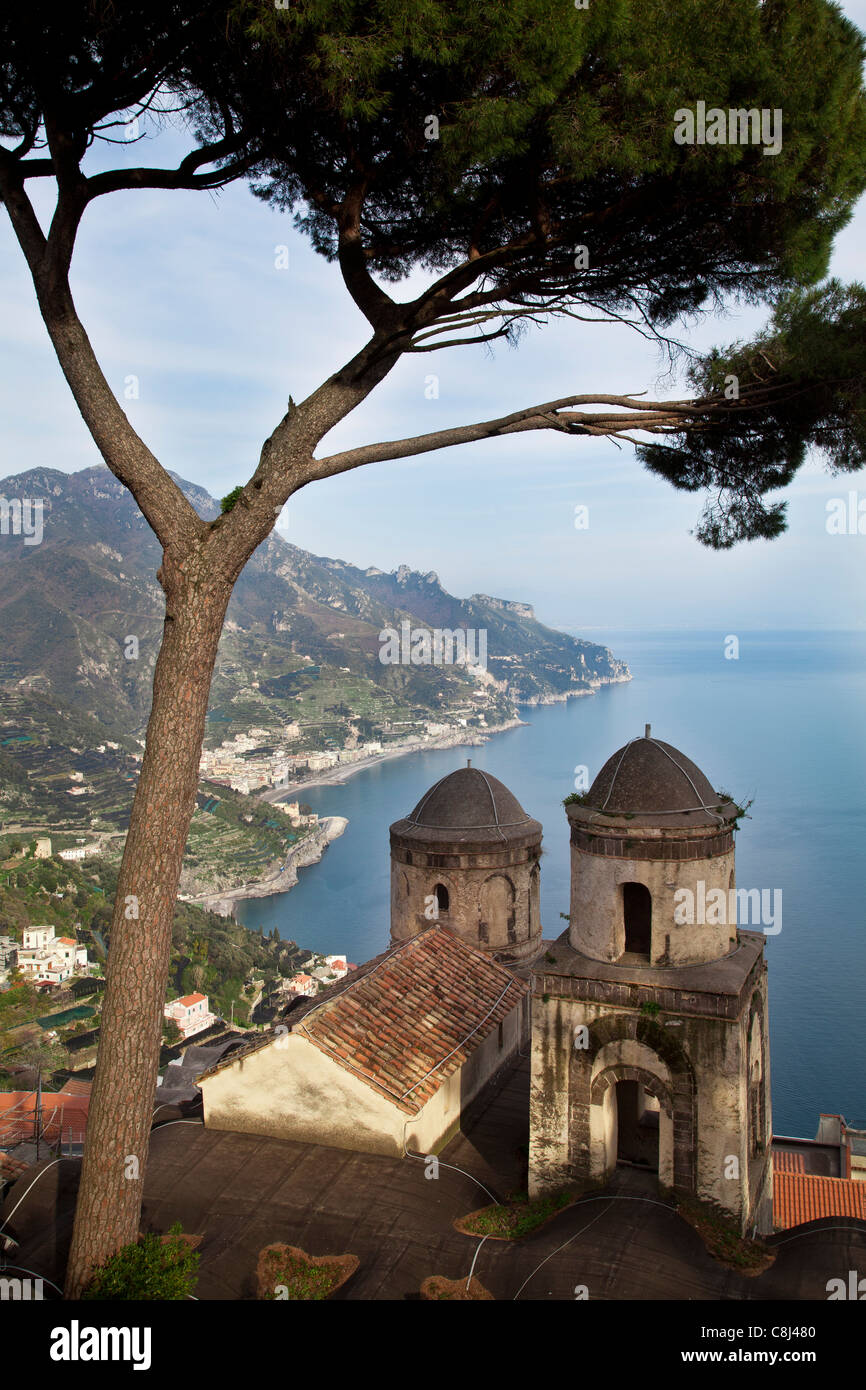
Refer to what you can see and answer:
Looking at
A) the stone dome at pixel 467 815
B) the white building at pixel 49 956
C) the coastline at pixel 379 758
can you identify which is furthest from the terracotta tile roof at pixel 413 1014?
the coastline at pixel 379 758

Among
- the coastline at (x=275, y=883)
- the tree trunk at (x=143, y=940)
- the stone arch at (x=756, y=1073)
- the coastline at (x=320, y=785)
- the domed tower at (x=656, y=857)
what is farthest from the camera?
Answer: the coastline at (x=320, y=785)

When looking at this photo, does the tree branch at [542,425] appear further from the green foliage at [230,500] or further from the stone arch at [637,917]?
the stone arch at [637,917]

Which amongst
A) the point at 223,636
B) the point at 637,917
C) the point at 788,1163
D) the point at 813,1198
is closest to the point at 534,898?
the point at 637,917

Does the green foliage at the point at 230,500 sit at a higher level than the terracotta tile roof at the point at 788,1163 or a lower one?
higher

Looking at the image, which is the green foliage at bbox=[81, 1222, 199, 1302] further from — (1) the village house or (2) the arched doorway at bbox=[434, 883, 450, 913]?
(2) the arched doorway at bbox=[434, 883, 450, 913]

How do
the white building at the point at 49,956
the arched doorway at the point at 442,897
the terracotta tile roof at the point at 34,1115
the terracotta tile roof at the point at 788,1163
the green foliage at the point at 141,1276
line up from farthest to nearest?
1. the white building at the point at 49,956
2. the terracotta tile roof at the point at 34,1115
3. the terracotta tile roof at the point at 788,1163
4. the arched doorway at the point at 442,897
5. the green foliage at the point at 141,1276

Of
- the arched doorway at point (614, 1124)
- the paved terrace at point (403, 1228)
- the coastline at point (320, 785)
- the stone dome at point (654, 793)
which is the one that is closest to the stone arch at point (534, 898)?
the paved terrace at point (403, 1228)

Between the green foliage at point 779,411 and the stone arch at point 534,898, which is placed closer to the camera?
the green foliage at point 779,411

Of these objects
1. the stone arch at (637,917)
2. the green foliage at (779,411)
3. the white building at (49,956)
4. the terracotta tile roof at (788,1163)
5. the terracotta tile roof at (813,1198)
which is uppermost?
the green foliage at (779,411)
